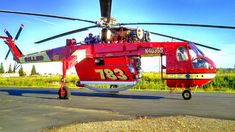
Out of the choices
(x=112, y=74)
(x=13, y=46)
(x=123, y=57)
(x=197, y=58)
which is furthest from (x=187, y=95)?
(x=13, y=46)

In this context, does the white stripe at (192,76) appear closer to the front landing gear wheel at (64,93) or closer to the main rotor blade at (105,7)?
the main rotor blade at (105,7)

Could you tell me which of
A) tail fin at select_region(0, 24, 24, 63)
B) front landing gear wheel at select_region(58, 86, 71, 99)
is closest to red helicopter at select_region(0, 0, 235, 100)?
front landing gear wheel at select_region(58, 86, 71, 99)

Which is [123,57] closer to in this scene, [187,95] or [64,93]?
[64,93]

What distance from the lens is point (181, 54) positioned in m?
16.9

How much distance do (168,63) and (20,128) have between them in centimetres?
1023

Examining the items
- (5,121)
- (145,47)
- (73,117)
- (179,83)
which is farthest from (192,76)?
(5,121)

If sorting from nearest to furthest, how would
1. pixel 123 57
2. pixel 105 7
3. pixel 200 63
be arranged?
1. pixel 105 7
2. pixel 200 63
3. pixel 123 57

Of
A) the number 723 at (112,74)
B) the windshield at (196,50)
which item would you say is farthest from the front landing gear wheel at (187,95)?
the number 723 at (112,74)

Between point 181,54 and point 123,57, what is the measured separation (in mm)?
3687

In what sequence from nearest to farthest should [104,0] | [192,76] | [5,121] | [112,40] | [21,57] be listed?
[5,121], [104,0], [192,76], [112,40], [21,57]

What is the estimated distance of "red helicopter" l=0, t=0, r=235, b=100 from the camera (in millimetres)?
16500

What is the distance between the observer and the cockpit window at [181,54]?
16.8 meters

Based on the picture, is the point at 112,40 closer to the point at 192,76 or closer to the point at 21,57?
the point at 192,76

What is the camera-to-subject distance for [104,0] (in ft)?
43.4
